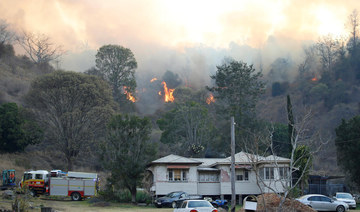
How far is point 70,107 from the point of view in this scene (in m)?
66.4

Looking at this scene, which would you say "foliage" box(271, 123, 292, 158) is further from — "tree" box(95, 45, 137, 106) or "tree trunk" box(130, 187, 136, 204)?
"tree trunk" box(130, 187, 136, 204)

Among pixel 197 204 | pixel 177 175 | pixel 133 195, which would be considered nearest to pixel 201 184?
pixel 177 175

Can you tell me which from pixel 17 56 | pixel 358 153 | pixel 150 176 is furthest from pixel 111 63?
pixel 358 153

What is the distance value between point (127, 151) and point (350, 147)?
28726 mm

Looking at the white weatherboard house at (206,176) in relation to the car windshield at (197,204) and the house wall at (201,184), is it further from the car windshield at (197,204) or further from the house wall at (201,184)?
the car windshield at (197,204)

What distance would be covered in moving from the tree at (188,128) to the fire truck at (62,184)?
93.0ft

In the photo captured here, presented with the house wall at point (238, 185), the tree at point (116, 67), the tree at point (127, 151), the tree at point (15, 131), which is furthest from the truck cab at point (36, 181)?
the tree at point (116, 67)

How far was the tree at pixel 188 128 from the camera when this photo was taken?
74.1m

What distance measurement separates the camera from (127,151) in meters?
45.0

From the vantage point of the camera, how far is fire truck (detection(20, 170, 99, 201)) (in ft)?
148

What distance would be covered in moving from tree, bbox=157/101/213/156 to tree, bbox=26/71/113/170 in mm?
12602

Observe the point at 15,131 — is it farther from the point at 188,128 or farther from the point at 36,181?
the point at 188,128

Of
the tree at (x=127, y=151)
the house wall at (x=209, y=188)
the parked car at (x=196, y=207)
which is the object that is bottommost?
the parked car at (x=196, y=207)

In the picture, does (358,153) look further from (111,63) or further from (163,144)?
(111,63)
